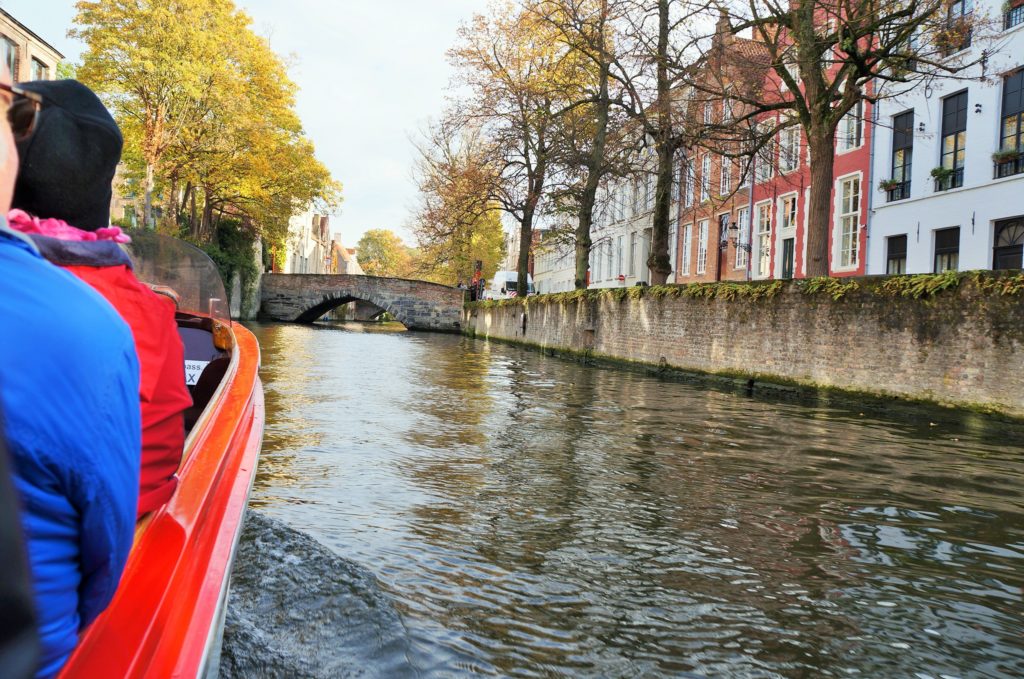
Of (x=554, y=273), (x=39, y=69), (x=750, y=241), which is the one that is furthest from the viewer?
(x=554, y=273)

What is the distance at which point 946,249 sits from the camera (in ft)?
56.5

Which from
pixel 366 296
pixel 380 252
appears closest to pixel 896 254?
pixel 366 296

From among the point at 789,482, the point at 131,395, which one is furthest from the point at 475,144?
the point at 131,395

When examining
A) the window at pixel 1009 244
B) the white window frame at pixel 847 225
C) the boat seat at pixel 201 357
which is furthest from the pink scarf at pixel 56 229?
the white window frame at pixel 847 225

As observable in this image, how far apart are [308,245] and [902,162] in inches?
2022

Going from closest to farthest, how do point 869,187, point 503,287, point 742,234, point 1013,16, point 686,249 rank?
point 1013,16 → point 869,187 → point 742,234 → point 686,249 → point 503,287

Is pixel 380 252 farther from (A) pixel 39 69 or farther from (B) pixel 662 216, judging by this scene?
(B) pixel 662 216

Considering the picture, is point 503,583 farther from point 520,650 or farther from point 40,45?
point 40,45

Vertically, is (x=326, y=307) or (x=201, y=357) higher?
(x=326, y=307)

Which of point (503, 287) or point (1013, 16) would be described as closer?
point (1013, 16)

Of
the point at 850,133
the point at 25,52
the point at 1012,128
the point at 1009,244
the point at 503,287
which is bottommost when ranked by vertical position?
the point at 503,287

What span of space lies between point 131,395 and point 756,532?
12.2 feet

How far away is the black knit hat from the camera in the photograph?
149cm

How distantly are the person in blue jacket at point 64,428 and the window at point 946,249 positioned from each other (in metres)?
18.5
